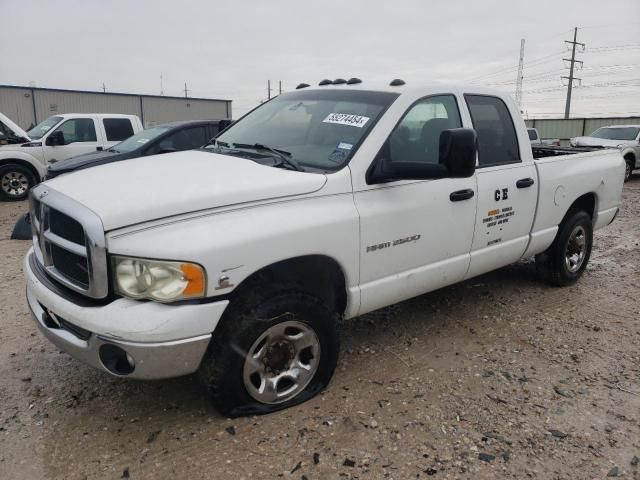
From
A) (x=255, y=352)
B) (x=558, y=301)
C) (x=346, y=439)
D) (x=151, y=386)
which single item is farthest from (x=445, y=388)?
(x=558, y=301)

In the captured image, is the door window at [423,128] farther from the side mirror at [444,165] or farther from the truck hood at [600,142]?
the truck hood at [600,142]

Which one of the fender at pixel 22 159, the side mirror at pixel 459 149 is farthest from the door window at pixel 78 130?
the side mirror at pixel 459 149

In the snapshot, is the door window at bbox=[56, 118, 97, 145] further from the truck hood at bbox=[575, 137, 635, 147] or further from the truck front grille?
the truck hood at bbox=[575, 137, 635, 147]

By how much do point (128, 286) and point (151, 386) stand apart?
1.10 m

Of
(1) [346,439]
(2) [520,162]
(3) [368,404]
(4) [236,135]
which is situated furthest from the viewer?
(2) [520,162]

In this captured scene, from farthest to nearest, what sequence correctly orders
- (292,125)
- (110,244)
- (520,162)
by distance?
(520,162), (292,125), (110,244)

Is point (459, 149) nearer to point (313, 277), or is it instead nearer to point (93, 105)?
point (313, 277)

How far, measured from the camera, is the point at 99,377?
333 cm

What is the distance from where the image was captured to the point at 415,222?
330 centimetres

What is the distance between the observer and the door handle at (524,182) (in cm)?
407

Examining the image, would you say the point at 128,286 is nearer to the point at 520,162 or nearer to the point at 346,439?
the point at 346,439

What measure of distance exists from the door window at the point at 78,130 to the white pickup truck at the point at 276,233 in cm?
803

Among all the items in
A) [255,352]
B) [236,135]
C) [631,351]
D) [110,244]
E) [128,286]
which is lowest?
[631,351]

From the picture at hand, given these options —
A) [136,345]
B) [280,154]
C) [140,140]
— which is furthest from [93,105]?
[136,345]
